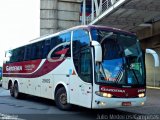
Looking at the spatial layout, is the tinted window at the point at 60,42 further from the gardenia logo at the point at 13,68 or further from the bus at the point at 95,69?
the gardenia logo at the point at 13,68

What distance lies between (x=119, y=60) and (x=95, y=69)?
3.09 ft

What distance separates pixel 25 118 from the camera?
12906 mm

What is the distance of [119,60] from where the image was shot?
521 inches

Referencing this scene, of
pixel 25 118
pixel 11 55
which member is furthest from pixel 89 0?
pixel 25 118

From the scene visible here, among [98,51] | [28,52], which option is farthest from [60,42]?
[28,52]

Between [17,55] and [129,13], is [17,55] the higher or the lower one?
the lower one

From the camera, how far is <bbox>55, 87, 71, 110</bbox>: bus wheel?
15.3 metres

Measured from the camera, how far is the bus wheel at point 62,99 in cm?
1525

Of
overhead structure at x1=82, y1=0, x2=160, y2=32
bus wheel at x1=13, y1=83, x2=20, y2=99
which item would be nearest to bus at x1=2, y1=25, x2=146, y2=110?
bus wheel at x1=13, y1=83, x2=20, y2=99

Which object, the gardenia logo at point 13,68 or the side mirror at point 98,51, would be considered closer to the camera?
the side mirror at point 98,51

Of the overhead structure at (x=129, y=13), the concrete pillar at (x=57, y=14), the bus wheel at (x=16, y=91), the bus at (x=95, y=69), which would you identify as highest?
the concrete pillar at (x=57, y=14)

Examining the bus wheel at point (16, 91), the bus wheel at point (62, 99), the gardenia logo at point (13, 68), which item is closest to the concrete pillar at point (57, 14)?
the gardenia logo at point (13, 68)

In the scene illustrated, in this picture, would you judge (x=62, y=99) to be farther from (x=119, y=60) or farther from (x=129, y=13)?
(x=129, y=13)

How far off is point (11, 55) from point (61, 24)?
1724 cm
